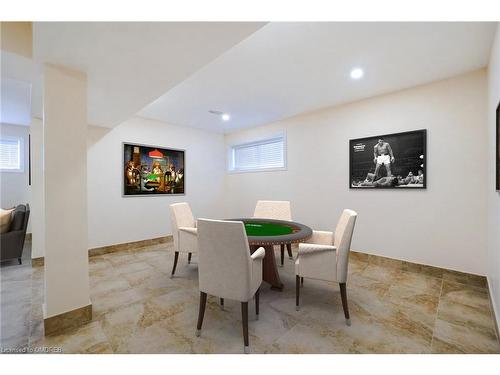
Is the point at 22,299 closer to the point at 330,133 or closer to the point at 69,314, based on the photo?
the point at 69,314

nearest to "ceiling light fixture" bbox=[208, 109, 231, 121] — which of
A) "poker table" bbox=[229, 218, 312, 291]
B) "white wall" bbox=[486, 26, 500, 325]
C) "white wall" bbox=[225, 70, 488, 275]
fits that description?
"white wall" bbox=[225, 70, 488, 275]

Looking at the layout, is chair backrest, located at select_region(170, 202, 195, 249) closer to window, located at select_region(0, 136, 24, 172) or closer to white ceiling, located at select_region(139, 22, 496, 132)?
white ceiling, located at select_region(139, 22, 496, 132)

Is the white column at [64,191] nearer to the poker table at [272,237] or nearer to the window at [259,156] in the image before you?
the poker table at [272,237]

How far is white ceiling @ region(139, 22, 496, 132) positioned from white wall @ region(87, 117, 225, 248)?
34.6 inches

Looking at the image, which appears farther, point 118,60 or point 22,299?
point 22,299

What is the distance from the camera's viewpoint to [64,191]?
1.92m

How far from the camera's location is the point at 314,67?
8.75 ft

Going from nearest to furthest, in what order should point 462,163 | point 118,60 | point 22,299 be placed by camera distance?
point 118,60, point 22,299, point 462,163

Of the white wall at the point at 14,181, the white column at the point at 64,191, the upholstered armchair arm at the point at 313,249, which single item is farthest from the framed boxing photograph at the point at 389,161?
the white wall at the point at 14,181

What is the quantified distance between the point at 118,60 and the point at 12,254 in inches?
146

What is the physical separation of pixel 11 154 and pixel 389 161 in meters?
7.35

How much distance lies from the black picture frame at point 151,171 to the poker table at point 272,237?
102 inches

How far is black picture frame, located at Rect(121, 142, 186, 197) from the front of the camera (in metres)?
4.40
